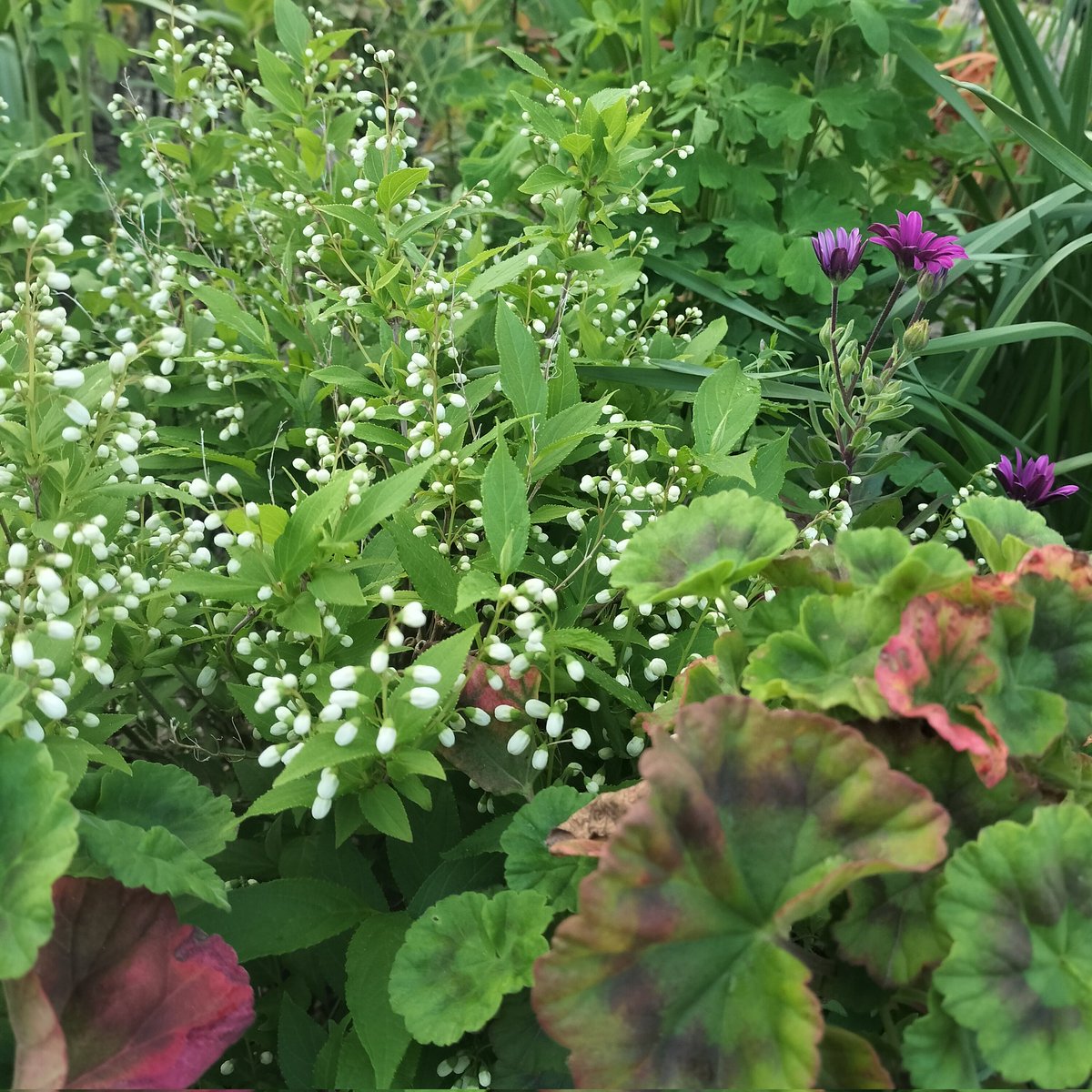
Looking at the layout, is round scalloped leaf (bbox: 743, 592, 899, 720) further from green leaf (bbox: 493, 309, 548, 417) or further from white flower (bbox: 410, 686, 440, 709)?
green leaf (bbox: 493, 309, 548, 417)

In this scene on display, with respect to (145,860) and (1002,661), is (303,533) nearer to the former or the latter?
(145,860)

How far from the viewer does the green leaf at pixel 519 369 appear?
1068 millimetres

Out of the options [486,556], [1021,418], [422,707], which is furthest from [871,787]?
[1021,418]

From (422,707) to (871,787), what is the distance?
13.6 inches

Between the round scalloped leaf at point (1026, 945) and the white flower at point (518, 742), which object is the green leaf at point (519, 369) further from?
the round scalloped leaf at point (1026, 945)

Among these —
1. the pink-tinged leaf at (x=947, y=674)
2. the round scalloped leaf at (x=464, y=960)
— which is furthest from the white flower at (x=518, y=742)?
the pink-tinged leaf at (x=947, y=674)

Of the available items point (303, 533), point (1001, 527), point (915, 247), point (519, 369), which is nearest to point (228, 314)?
point (519, 369)

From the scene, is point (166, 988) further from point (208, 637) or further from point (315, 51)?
point (315, 51)

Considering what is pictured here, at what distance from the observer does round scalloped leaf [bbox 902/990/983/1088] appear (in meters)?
0.63

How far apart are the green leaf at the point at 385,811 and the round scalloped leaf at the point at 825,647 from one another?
321mm

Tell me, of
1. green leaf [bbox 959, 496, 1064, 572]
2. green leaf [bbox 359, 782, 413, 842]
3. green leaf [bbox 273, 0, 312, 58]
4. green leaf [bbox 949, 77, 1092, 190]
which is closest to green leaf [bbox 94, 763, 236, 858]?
green leaf [bbox 359, 782, 413, 842]

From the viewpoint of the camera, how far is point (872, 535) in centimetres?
78

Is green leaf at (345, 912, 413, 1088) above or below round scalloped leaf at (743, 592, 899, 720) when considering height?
below

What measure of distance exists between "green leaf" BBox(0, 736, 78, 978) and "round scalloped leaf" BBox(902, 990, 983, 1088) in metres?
0.55
